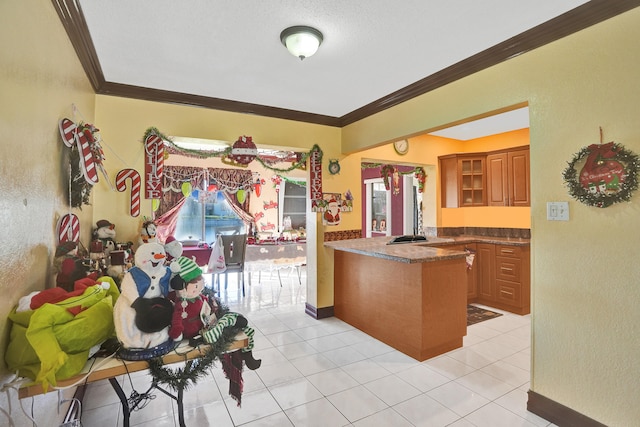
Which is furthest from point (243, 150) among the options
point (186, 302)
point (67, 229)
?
point (186, 302)

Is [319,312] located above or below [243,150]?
below

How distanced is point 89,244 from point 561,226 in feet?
11.4

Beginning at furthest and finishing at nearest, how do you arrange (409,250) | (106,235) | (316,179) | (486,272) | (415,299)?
(486,272)
(316,179)
(409,250)
(415,299)
(106,235)

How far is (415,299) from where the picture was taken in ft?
9.16

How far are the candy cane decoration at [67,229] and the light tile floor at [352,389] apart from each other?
3.91 feet

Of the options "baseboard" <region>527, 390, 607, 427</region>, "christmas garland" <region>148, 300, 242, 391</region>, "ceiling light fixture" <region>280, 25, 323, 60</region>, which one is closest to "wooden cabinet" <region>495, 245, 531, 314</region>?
"baseboard" <region>527, 390, 607, 427</region>

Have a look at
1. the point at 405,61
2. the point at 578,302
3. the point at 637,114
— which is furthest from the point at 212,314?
the point at 637,114

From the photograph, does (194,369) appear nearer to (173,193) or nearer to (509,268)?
(509,268)

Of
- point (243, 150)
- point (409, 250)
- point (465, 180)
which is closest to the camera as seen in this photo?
point (243, 150)

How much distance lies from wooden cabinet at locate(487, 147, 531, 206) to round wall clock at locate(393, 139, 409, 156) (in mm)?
1242

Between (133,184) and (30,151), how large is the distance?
160cm

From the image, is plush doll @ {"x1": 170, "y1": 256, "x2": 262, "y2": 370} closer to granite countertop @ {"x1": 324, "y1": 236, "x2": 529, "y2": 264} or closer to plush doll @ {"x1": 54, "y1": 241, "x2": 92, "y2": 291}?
plush doll @ {"x1": 54, "y1": 241, "x2": 92, "y2": 291}

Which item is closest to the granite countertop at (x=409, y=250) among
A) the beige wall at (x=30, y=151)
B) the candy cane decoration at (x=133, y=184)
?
the candy cane decoration at (x=133, y=184)

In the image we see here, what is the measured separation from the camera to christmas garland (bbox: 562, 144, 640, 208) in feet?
5.31
